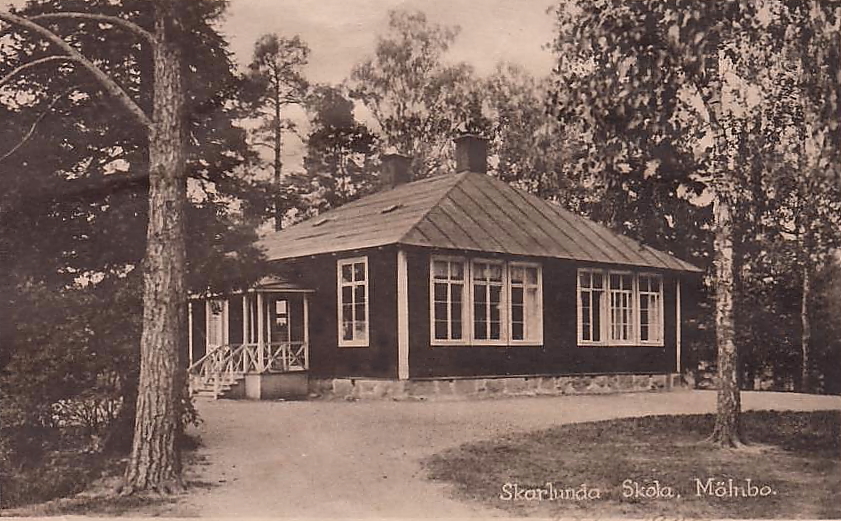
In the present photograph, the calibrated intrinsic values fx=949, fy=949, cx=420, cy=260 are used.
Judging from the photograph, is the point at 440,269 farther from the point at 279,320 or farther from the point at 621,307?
the point at 621,307

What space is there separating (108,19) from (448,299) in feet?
24.6

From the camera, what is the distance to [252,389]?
45.6 feet

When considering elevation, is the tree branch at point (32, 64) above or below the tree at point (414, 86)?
→ below

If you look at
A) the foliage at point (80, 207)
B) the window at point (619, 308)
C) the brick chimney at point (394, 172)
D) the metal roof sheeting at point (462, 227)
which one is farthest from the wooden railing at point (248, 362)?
the foliage at point (80, 207)

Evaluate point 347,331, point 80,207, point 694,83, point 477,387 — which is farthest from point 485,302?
point 80,207

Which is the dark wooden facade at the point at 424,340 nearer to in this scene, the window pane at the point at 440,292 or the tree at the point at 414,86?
the window pane at the point at 440,292

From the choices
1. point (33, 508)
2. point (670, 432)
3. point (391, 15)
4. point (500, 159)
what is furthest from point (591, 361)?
point (33, 508)

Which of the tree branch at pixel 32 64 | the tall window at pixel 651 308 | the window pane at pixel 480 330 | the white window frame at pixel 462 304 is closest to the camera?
the tree branch at pixel 32 64

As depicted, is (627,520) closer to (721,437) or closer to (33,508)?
(721,437)

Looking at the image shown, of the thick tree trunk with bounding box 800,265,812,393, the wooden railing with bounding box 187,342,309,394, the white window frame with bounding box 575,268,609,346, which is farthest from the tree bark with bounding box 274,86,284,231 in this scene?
the white window frame with bounding box 575,268,609,346

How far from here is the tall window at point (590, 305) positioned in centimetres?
1556

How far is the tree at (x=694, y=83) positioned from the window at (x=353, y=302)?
5.95 meters

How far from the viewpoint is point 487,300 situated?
46.6 ft

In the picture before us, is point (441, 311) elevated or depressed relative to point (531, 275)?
depressed
